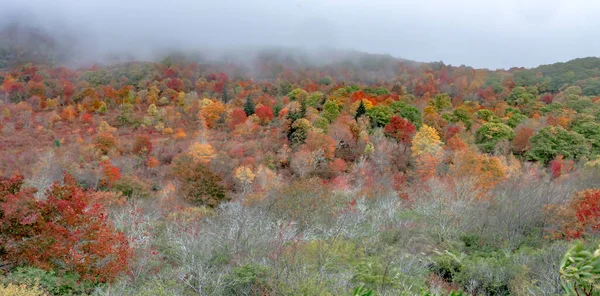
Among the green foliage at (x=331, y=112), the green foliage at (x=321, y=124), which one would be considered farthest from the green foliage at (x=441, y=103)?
the green foliage at (x=321, y=124)

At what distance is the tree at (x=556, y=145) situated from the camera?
36219 mm

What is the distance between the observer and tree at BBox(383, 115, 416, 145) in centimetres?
4006

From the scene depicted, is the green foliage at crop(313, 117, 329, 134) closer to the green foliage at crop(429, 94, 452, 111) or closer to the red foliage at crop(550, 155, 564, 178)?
the red foliage at crop(550, 155, 564, 178)

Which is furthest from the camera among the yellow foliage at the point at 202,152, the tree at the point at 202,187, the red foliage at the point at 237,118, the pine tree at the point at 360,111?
the red foliage at the point at 237,118

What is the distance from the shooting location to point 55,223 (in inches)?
413

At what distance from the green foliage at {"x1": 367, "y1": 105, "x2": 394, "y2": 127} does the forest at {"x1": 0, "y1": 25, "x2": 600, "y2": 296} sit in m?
0.21

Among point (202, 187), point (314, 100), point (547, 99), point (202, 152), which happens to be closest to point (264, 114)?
point (314, 100)

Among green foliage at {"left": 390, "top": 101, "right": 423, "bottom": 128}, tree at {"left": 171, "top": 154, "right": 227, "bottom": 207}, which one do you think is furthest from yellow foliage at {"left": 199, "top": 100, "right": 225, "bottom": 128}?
tree at {"left": 171, "top": 154, "right": 227, "bottom": 207}

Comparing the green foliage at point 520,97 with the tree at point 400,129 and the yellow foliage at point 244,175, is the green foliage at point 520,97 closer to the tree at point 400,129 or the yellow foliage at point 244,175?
the tree at point 400,129

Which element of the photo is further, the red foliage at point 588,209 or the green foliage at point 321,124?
the green foliage at point 321,124

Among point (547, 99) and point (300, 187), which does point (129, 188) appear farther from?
point (547, 99)

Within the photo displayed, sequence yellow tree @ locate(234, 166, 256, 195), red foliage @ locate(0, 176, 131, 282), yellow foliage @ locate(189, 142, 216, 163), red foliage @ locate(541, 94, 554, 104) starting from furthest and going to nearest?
red foliage @ locate(541, 94, 554, 104) → yellow foliage @ locate(189, 142, 216, 163) → yellow tree @ locate(234, 166, 256, 195) → red foliage @ locate(0, 176, 131, 282)

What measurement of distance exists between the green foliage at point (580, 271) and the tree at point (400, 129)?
38.8m

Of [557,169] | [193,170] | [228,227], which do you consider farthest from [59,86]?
[557,169]
